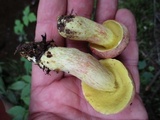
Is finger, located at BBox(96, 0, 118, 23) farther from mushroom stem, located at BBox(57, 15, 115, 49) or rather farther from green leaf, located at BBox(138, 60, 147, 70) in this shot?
green leaf, located at BBox(138, 60, 147, 70)

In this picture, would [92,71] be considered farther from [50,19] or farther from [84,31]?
[50,19]

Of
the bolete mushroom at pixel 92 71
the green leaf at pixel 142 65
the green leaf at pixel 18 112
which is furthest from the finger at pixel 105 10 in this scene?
the green leaf at pixel 18 112

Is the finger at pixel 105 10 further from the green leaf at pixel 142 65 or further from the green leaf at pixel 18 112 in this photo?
the green leaf at pixel 18 112

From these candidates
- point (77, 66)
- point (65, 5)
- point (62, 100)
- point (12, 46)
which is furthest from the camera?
point (12, 46)

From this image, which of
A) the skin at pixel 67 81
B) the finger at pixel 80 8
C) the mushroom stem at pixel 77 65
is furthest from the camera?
the finger at pixel 80 8

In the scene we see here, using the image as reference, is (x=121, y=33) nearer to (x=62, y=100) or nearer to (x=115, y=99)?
(x=115, y=99)

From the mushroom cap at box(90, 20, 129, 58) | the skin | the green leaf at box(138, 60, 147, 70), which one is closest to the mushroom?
→ the mushroom cap at box(90, 20, 129, 58)

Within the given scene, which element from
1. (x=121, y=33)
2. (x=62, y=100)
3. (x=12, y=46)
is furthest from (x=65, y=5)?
(x=12, y=46)

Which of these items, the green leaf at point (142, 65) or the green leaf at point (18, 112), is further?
the green leaf at point (142, 65)
